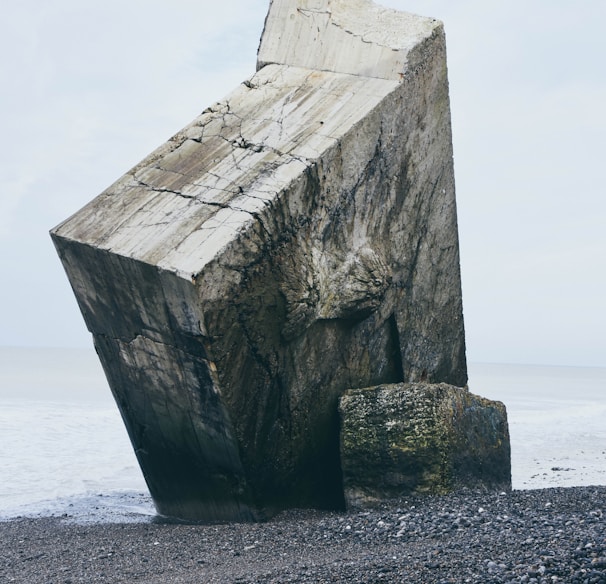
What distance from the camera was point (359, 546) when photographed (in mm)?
4254

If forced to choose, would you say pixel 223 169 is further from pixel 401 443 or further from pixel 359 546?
pixel 359 546

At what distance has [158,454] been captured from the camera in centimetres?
542

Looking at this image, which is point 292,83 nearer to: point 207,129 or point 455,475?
point 207,129

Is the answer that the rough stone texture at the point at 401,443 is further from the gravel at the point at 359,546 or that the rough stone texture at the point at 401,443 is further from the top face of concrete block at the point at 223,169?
the top face of concrete block at the point at 223,169

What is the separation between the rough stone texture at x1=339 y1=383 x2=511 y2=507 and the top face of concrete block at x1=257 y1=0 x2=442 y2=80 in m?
2.01

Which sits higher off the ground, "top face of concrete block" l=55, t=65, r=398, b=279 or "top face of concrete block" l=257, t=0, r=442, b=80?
"top face of concrete block" l=257, t=0, r=442, b=80

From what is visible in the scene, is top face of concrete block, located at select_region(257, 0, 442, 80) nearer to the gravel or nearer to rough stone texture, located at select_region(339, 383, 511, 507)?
rough stone texture, located at select_region(339, 383, 511, 507)

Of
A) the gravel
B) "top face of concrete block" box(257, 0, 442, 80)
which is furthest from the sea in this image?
"top face of concrete block" box(257, 0, 442, 80)

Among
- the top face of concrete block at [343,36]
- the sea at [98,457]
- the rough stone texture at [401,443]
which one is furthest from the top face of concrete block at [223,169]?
the sea at [98,457]

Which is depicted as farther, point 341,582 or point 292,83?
point 292,83

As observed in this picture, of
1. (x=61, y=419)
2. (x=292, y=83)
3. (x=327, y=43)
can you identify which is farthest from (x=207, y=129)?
(x=61, y=419)

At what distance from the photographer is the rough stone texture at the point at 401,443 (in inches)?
199

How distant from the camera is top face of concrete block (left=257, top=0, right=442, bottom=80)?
5609 millimetres

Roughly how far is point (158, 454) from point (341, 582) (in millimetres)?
2315
